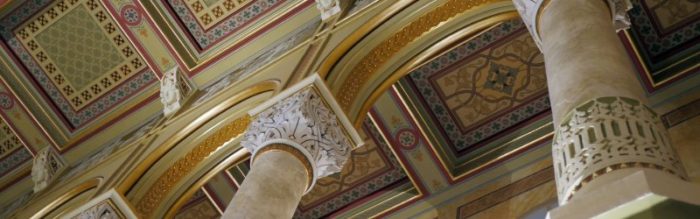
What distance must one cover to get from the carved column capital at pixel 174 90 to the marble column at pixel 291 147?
1980mm

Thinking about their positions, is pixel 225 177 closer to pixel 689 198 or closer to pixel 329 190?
pixel 329 190

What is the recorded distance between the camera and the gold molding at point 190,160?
6.90 m

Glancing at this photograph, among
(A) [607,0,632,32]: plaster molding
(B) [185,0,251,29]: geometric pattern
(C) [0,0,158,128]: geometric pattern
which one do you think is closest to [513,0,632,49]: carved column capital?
(A) [607,0,632,32]: plaster molding

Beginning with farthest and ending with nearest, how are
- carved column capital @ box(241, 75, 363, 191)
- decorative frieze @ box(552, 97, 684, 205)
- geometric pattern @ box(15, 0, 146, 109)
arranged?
geometric pattern @ box(15, 0, 146, 109)
carved column capital @ box(241, 75, 363, 191)
decorative frieze @ box(552, 97, 684, 205)

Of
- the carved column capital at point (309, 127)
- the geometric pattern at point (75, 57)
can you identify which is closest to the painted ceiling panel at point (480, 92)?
the carved column capital at point (309, 127)

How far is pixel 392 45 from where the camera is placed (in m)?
6.46

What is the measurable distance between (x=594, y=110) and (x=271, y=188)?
7.91 feet

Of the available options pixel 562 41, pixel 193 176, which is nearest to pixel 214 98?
pixel 193 176

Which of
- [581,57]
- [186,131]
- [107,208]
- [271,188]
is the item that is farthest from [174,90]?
[581,57]

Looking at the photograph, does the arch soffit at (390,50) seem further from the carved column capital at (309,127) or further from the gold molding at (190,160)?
the gold molding at (190,160)

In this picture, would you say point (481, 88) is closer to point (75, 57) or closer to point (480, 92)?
A: point (480, 92)

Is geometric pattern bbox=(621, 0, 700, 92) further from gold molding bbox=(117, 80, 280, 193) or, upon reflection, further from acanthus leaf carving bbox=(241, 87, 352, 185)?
gold molding bbox=(117, 80, 280, 193)

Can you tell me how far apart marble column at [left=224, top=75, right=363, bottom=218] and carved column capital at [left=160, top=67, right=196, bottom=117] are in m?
1.98

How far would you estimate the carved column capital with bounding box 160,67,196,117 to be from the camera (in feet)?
26.2
